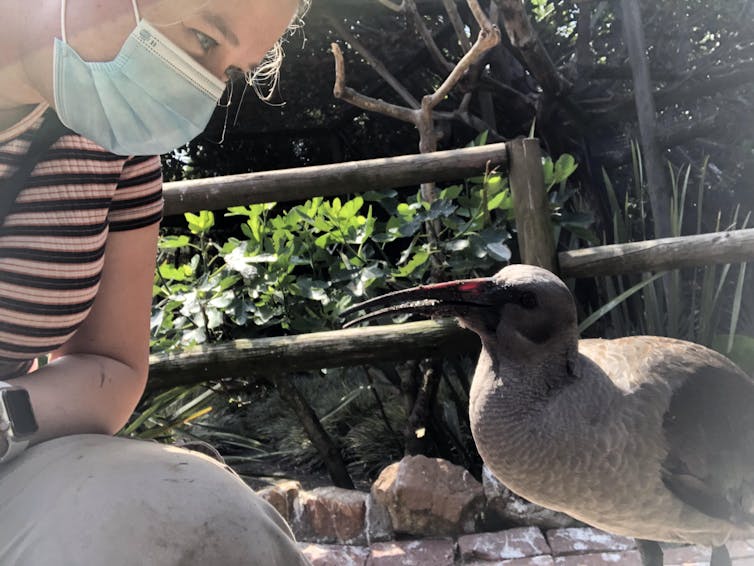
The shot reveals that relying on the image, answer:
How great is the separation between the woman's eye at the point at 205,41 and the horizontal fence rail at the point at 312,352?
1501mm

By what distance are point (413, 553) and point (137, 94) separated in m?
1.78

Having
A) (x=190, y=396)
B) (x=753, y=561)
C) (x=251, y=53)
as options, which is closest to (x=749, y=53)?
(x=753, y=561)

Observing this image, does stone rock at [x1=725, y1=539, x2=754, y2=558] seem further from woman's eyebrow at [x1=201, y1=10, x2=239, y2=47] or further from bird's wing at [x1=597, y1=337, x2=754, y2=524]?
woman's eyebrow at [x1=201, y1=10, x2=239, y2=47]

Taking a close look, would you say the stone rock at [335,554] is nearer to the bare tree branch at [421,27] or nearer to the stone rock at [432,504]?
the stone rock at [432,504]

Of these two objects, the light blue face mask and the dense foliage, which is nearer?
the light blue face mask

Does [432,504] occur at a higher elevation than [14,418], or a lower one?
lower

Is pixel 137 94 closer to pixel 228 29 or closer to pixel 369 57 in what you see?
pixel 228 29

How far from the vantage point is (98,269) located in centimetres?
124

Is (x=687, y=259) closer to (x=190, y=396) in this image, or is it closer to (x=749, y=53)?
(x=190, y=396)

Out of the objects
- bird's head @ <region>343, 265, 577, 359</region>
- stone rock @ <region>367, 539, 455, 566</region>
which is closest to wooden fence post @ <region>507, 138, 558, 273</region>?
bird's head @ <region>343, 265, 577, 359</region>

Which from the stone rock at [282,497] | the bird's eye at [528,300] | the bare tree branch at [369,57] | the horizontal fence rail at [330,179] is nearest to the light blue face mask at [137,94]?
the bird's eye at [528,300]

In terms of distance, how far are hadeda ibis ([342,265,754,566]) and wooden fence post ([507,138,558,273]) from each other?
2.10 ft

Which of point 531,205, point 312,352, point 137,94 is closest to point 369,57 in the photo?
point 531,205

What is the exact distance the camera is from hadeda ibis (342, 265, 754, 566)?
5.71 ft
